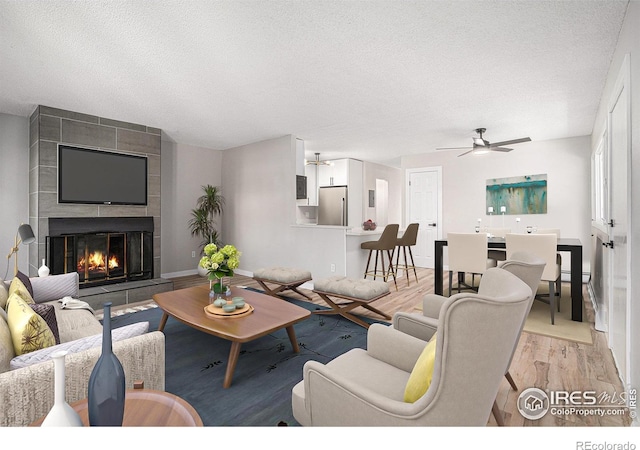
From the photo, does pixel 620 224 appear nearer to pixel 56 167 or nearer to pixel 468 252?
pixel 468 252

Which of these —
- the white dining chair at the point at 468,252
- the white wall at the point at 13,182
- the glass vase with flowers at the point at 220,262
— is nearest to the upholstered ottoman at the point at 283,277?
the glass vase with flowers at the point at 220,262

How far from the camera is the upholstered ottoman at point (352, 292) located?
10.9 feet

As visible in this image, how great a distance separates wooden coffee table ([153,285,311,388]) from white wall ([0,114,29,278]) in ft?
9.39

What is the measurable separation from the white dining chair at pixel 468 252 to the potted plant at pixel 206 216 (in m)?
4.45

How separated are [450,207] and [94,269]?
21.0 feet

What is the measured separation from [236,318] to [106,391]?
1.64 metres

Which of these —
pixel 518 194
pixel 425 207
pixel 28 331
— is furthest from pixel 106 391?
pixel 425 207

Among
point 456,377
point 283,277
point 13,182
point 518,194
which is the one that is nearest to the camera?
point 456,377

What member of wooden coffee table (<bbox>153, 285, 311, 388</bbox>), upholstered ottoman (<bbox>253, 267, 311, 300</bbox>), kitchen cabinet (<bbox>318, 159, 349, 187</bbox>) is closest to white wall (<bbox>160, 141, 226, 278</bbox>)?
upholstered ottoman (<bbox>253, 267, 311, 300</bbox>)

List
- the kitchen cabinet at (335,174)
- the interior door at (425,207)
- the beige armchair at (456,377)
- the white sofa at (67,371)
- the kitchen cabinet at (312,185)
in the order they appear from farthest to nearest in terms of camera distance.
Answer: the kitchen cabinet at (312,185) < the kitchen cabinet at (335,174) < the interior door at (425,207) < the white sofa at (67,371) < the beige armchair at (456,377)

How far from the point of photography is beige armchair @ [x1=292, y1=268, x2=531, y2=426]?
913 mm

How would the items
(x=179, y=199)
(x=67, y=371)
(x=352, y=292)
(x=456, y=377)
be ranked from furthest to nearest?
(x=179, y=199) → (x=352, y=292) → (x=67, y=371) → (x=456, y=377)

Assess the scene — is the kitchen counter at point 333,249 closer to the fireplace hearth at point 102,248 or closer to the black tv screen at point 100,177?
the fireplace hearth at point 102,248

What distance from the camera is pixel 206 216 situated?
6.46m
